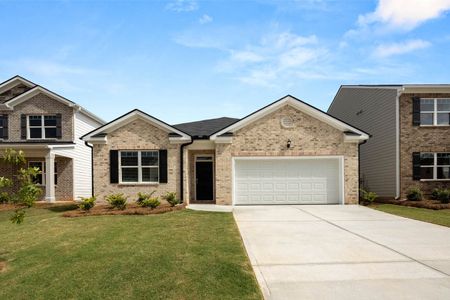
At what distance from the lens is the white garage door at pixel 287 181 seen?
1587cm

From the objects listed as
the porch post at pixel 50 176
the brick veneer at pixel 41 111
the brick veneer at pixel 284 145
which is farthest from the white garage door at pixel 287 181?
the brick veneer at pixel 41 111

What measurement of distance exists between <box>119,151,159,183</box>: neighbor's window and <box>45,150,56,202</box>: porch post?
203 inches

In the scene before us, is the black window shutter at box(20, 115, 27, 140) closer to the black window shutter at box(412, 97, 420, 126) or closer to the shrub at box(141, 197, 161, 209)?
the shrub at box(141, 197, 161, 209)

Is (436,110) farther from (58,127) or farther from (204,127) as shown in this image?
(58,127)

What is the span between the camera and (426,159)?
17609 millimetres

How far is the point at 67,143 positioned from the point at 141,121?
6.71m

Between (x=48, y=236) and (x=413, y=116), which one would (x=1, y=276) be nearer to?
(x=48, y=236)

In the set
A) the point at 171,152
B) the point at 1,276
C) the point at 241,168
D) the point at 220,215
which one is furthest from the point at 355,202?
the point at 1,276

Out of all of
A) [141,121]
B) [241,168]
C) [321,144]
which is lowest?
[241,168]

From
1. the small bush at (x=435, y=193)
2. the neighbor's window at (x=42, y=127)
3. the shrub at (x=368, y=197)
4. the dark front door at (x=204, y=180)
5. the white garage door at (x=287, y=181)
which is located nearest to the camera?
the shrub at (x=368, y=197)

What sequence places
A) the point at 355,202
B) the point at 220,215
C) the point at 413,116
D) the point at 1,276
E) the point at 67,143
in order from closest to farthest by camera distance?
the point at 1,276 < the point at 220,215 < the point at 355,202 < the point at 413,116 < the point at 67,143

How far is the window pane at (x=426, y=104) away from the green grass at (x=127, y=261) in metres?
13.3

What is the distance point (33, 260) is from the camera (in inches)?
270

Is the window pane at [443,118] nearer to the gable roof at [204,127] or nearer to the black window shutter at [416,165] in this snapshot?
the black window shutter at [416,165]
